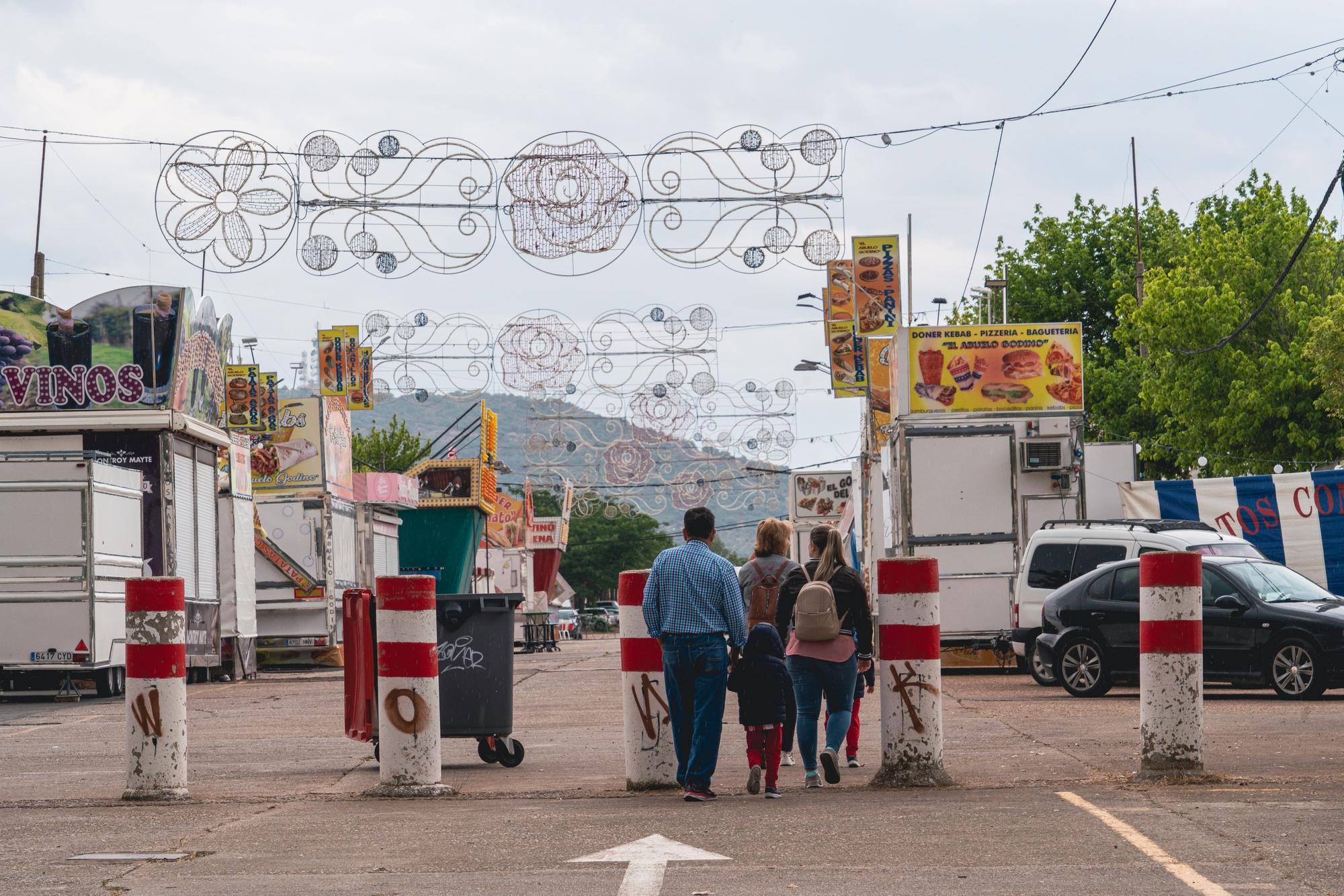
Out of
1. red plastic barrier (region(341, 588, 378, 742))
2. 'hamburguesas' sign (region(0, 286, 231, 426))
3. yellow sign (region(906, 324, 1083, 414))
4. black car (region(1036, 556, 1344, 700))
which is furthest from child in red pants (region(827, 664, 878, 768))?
'hamburguesas' sign (region(0, 286, 231, 426))

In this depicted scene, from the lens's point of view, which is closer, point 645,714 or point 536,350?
point 645,714

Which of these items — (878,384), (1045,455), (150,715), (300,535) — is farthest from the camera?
(878,384)

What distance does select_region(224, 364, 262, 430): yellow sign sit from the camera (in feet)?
123

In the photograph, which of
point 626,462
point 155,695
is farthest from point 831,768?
point 626,462

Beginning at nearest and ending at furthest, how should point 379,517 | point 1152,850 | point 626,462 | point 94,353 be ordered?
point 1152,850, point 94,353, point 379,517, point 626,462

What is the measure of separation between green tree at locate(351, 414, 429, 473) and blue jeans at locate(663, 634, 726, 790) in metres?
71.0

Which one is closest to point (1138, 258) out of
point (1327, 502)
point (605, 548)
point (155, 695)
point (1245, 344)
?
point (1245, 344)

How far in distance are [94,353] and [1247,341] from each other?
95.4ft

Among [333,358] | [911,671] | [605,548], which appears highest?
[333,358]

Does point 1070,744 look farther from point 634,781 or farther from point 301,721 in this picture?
point 301,721

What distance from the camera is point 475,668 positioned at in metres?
12.1

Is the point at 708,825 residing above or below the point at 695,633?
below

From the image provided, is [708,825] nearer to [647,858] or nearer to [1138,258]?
[647,858]

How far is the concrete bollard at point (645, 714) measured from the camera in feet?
33.2
